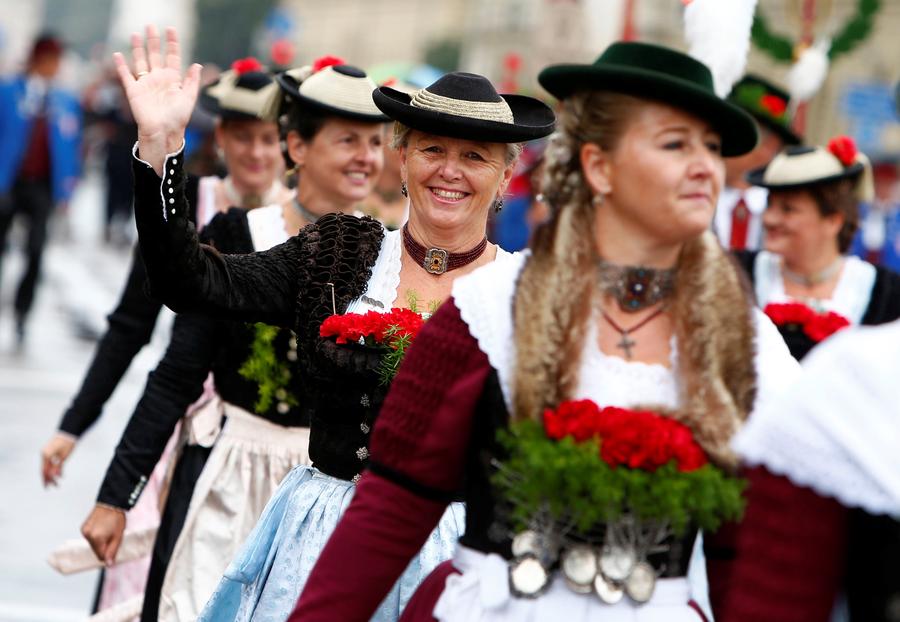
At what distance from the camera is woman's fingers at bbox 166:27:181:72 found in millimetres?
3754

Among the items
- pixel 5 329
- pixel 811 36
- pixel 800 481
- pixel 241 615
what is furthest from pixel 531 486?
pixel 5 329

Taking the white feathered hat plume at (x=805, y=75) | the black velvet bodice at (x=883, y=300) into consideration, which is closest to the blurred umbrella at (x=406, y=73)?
the white feathered hat plume at (x=805, y=75)

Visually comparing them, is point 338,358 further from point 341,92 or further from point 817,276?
point 817,276

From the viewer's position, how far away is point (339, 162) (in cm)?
525

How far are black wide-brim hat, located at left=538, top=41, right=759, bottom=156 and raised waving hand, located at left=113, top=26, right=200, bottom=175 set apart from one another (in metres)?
0.96

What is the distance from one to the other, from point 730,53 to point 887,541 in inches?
54.2

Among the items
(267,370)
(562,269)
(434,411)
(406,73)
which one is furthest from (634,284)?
(406,73)

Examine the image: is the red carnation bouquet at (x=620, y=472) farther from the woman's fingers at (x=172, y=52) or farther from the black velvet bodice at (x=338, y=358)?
the woman's fingers at (x=172, y=52)

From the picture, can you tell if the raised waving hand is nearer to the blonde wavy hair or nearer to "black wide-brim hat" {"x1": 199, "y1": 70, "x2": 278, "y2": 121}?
the blonde wavy hair

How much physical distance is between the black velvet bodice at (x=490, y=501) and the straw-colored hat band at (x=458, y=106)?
4.06 feet

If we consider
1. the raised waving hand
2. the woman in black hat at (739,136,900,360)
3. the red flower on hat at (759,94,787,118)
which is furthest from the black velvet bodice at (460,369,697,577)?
the red flower on hat at (759,94,787,118)

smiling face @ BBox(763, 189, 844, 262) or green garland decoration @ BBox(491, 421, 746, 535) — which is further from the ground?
green garland decoration @ BBox(491, 421, 746, 535)

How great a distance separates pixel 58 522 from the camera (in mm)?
8312

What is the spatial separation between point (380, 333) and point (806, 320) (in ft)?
7.03
